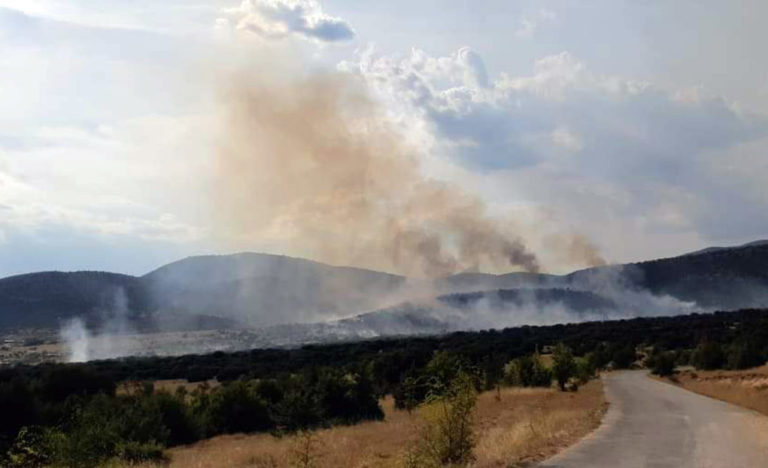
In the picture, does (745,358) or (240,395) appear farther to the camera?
(745,358)

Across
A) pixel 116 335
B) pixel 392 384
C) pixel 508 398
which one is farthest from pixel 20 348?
pixel 508 398

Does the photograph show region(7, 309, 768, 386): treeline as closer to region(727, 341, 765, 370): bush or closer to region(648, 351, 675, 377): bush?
region(727, 341, 765, 370): bush

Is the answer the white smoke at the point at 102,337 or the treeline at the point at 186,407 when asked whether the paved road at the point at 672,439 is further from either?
the white smoke at the point at 102,337

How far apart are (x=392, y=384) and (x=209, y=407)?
1032 inches

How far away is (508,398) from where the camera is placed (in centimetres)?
4291

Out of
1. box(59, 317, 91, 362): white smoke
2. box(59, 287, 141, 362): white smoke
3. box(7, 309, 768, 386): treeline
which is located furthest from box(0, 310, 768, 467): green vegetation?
box(59, 287, 141, 362): white smoke

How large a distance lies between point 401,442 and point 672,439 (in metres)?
8.35

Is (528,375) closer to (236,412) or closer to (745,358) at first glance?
(745,358)

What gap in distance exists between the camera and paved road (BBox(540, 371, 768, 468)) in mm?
16594

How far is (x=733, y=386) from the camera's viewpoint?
145 ft


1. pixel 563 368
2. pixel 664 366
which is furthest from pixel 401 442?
pixel 664 366

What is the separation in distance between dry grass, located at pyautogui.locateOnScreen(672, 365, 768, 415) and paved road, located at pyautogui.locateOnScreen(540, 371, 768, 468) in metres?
2.31

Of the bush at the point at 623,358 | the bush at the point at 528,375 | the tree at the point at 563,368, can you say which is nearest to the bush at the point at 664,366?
the bush at the point at 528,375

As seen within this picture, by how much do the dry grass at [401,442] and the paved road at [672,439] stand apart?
725 millimetres
